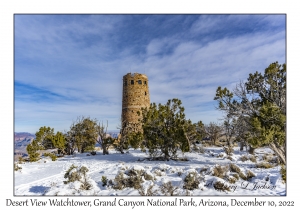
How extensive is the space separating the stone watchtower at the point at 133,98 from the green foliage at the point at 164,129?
7961 millimetres

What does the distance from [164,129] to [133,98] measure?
31.9ft

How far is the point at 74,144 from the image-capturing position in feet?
56.9

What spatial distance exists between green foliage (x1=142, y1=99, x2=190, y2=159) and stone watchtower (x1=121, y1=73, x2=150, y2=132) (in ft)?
26.1

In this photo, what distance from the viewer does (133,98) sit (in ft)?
68.4

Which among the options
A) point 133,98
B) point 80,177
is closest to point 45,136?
point 133,98

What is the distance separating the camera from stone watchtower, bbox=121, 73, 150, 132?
2044 centimetres

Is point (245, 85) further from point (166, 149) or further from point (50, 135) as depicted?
point (50, 135)

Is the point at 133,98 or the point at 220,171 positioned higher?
the point at 133,98

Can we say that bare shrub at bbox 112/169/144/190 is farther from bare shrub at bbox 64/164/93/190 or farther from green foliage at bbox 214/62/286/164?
green foliage at bbox 214/62/286/164

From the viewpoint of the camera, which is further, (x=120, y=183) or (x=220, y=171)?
(x=220, y=171)

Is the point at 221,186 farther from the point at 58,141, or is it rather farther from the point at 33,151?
the point at 58,141

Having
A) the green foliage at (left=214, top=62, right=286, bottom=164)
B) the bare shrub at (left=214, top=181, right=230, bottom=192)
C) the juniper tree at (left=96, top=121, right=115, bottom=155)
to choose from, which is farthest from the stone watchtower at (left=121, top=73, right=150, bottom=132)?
the bare shrub at (left=214, top=181, right=230, bottom=192)
